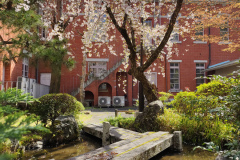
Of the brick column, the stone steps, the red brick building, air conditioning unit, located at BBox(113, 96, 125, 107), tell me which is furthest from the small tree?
the red brick building

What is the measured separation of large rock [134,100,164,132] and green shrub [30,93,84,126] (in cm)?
223

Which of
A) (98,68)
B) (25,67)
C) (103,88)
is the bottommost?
(103,88)

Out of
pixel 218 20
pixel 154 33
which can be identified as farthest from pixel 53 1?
pixel 218 20

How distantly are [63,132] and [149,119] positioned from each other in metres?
2.59

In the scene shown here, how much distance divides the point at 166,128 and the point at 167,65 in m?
12.0

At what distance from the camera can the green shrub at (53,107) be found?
18.5 feet

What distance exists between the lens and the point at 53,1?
1240 cm

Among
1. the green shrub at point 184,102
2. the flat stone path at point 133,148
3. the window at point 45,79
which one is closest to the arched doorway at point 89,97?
the window at point 45,79

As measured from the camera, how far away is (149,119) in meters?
5.73

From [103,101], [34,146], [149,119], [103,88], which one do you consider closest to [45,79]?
[103,88]

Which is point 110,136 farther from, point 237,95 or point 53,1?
point 53,1

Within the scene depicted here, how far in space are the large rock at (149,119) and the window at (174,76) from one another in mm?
11627

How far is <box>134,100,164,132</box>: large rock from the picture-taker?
18.4ft

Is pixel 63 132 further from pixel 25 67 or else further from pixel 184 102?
pixel 25 67
